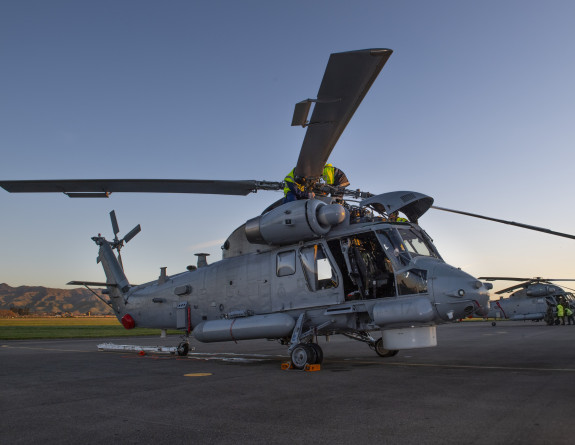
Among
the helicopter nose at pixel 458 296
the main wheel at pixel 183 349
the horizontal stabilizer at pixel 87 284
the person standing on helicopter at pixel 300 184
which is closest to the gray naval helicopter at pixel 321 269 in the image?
the helicopter nose at pixel 458 296

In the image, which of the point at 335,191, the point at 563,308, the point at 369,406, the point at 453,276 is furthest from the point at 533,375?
the point at 563,308

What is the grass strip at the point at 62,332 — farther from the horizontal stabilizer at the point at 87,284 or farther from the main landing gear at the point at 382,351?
the main landing gear at the point at 382,351

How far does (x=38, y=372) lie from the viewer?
9562 mm

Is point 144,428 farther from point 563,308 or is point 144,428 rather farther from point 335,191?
point 563,308

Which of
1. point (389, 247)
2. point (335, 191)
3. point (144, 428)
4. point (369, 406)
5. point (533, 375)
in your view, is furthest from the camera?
point (335, 191)

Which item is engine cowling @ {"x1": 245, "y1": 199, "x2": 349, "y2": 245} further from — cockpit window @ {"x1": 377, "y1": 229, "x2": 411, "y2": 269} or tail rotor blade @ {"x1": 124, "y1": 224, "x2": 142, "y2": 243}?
tail rotor blade @ {"x1": 124, "y1": 224, "x2": 142, "y2": 243}

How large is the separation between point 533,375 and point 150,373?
24.9 ft

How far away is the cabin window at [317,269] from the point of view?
10242 millimetres

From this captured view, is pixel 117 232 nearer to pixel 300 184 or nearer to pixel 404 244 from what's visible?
pixel 300 184

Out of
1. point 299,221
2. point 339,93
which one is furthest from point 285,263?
point 339,93

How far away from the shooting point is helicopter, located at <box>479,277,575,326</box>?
34562 millimetres

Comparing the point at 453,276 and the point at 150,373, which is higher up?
the point at 453,276

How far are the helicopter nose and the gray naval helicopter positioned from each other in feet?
0.07

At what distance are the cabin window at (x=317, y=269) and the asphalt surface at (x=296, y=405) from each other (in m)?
1.94
